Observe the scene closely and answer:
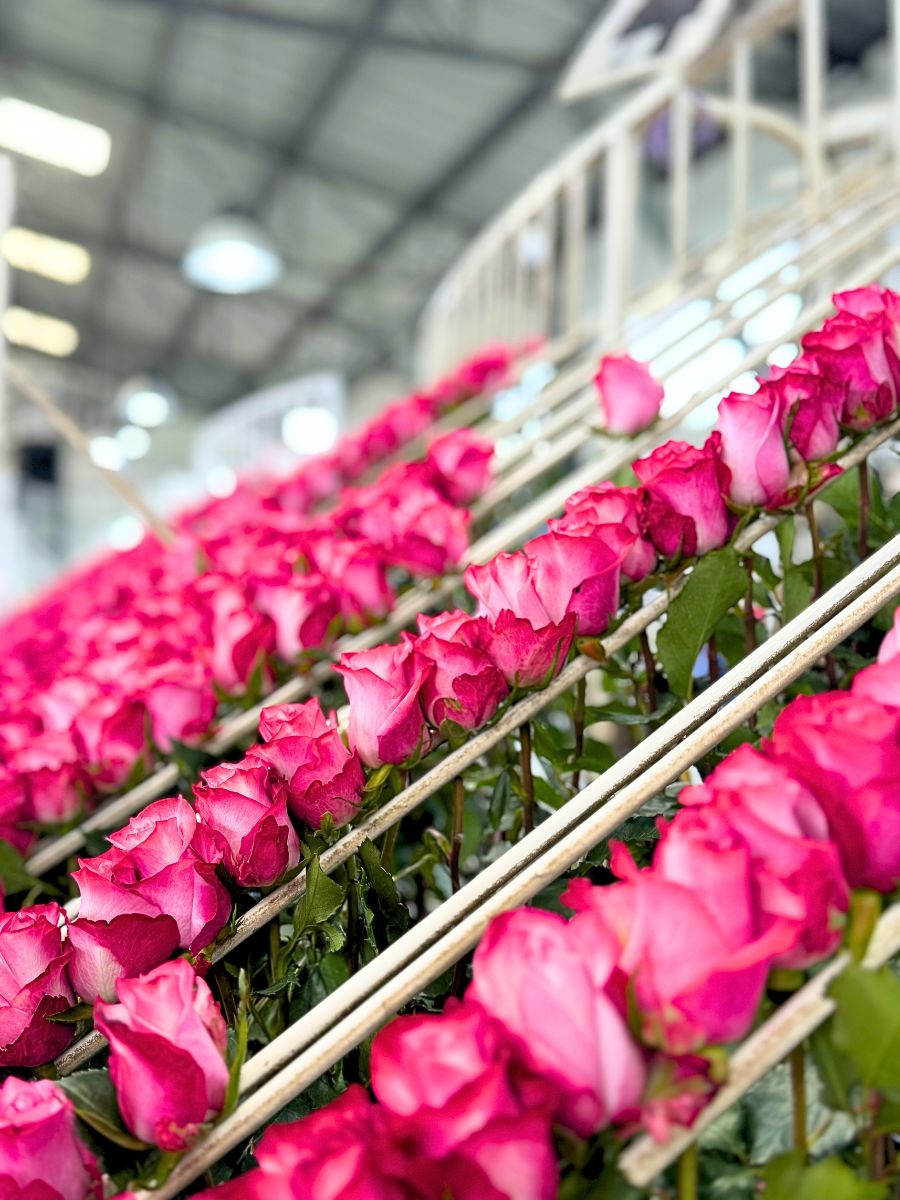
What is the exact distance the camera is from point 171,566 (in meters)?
1.25

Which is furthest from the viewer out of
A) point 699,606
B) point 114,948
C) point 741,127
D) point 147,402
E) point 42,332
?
point 42,332

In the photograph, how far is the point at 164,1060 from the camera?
327 millimetres

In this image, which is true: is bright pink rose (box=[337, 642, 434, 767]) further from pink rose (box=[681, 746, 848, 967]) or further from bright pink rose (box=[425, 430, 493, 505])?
bright pink rose (box=[425, 430, 493, 505])

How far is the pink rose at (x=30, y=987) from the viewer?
40 centimetres

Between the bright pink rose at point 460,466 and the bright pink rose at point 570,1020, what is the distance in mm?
638

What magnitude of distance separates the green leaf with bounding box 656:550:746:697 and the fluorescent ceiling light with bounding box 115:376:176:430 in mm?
8534

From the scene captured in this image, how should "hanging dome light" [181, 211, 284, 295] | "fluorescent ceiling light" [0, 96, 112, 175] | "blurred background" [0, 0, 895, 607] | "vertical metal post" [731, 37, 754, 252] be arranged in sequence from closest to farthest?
1. "vertical metal post" [731, 37, 754, 252]
2. "hanging dome light" [181, 211, 284, 295]
3. "blurred background" [0, 0, 895, 607]
4. "fluorescent ceiling light" [0, 96, 112, 175]

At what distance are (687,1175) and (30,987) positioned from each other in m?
0.25

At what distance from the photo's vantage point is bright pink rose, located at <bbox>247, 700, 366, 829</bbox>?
0.44 meters

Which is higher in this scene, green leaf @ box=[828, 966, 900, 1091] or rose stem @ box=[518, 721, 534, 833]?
rose stem @ box=[518, 721, 534, 833]

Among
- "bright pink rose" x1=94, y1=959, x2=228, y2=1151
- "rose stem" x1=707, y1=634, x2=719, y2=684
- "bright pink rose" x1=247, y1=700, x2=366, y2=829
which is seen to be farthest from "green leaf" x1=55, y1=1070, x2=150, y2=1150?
"rose stem" x1=707, y1=634, x2=719, y2=684

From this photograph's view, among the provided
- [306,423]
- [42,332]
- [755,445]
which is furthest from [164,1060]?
[42,332]

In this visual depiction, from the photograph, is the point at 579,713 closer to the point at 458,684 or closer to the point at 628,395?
the point at 458,684

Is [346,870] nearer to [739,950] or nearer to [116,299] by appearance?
[739,950]
